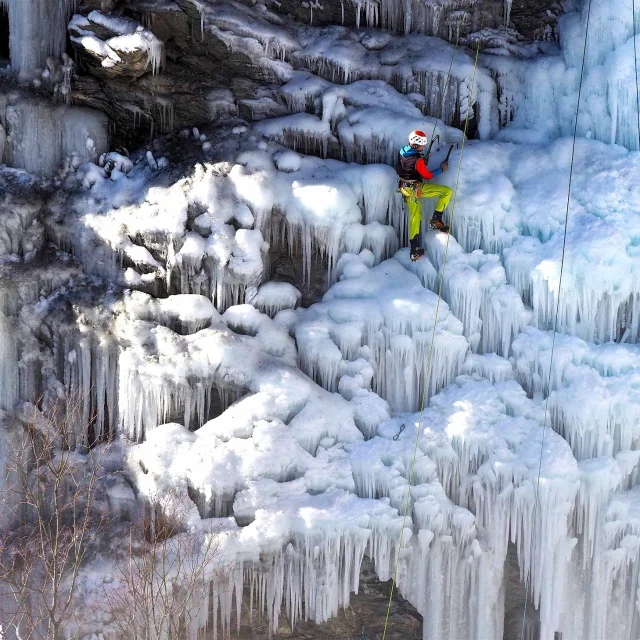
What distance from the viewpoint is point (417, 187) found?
10.1 meters

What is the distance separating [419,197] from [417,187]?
130mm

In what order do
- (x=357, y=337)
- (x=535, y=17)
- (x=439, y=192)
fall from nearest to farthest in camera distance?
1. (x=357, y=337)
2. (x=439, y=192)
3. (x=535, y=17)

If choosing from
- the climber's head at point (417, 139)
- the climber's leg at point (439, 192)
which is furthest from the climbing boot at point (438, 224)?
the climber's head at point (417, 139)

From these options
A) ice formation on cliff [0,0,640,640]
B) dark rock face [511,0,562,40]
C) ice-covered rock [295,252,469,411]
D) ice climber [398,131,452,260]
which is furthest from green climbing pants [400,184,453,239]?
dark rock face [511,0,562,40]

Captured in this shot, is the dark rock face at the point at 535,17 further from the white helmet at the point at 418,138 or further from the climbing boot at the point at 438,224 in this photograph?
the climbing boot at the point at 438,224

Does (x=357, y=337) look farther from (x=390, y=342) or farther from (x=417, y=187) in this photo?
(x=417, y=187)

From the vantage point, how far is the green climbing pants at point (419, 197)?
33.1 ft

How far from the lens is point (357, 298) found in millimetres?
10266

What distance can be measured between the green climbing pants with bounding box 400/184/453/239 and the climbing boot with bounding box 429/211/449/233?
54mm

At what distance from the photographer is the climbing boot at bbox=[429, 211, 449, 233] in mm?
10195

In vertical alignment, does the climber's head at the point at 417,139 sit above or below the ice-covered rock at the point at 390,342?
above

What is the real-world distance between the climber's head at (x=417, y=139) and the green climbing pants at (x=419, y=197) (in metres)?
0.41

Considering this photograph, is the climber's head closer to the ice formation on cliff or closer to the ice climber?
the ice climber

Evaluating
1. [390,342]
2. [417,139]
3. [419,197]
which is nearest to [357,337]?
[390,342]
